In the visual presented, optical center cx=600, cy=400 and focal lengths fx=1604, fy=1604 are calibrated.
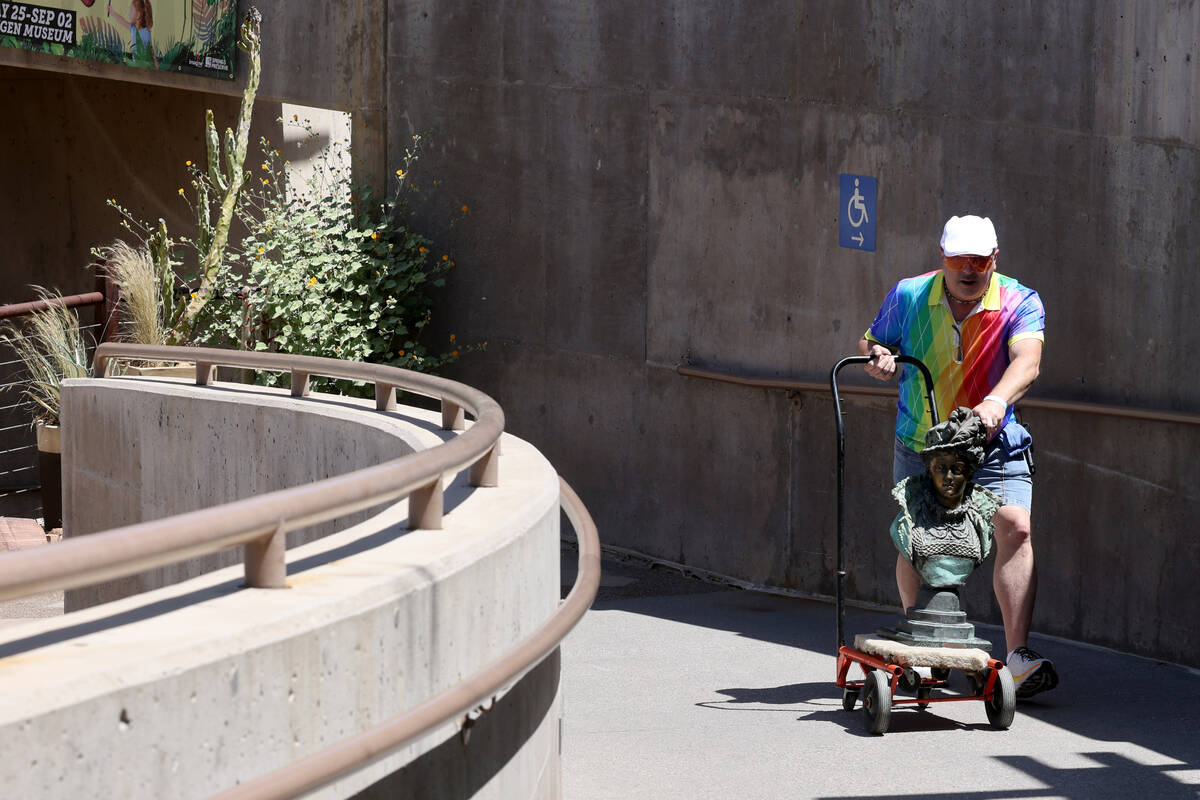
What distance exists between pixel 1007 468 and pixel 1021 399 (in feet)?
3.67

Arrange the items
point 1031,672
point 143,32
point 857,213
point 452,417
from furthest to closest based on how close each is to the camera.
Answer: point 143,32 < point 857,213 < point 1031,672 < point 452,417

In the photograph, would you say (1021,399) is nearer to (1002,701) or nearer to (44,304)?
(1002,701)

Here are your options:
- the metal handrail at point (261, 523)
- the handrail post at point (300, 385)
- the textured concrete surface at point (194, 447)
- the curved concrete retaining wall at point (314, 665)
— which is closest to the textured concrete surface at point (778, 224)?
the textured concrete surface at point (194, 447)

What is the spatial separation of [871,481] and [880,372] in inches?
109

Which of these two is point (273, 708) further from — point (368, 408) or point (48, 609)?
point (48, 609)

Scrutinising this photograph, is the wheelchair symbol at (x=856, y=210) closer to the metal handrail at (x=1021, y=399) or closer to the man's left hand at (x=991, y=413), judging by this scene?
the metal handrail at (x=1021, y=399)

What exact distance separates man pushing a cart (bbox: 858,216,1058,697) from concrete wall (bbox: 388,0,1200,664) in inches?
47.6

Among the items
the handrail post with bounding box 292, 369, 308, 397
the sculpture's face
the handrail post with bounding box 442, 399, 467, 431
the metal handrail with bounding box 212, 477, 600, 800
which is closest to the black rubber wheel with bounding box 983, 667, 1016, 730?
the sculpture's face

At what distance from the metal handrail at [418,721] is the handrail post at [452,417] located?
119 cm

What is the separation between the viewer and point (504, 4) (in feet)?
36.3

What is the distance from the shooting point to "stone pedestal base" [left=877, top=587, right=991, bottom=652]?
582cm

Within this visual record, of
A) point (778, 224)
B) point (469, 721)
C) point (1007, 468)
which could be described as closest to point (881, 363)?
point (1007, 468)

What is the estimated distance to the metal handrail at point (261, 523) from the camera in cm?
251

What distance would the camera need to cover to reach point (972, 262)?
6.12 meters
